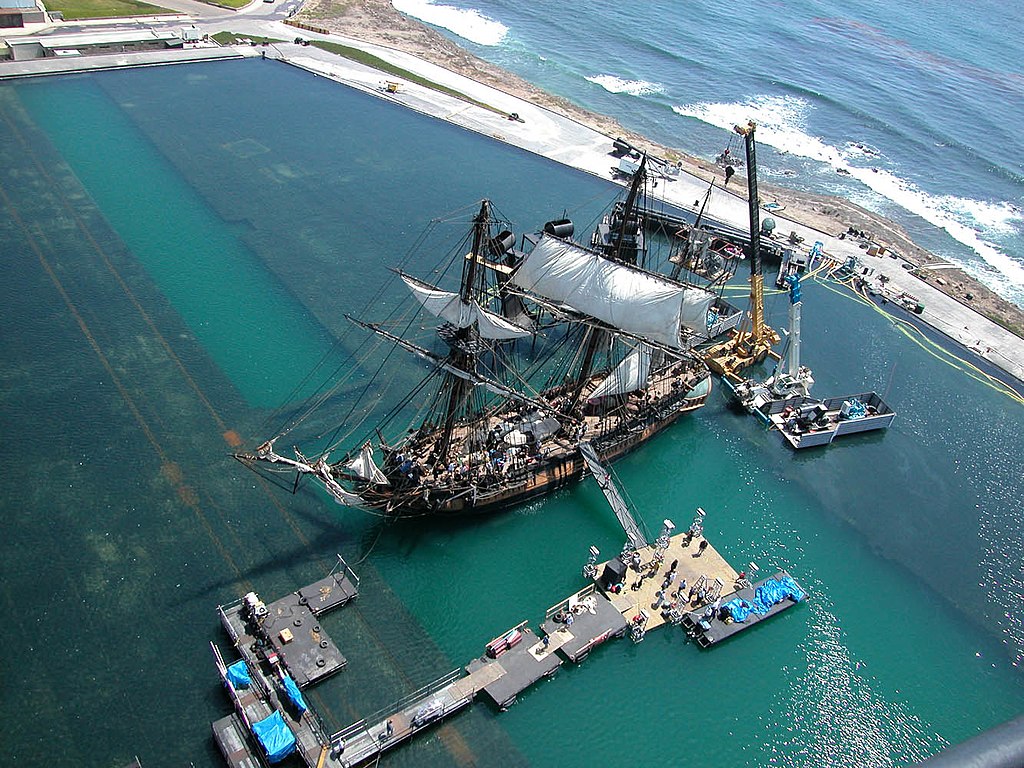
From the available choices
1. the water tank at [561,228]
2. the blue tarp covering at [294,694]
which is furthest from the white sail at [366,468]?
the water tank at [561,228]

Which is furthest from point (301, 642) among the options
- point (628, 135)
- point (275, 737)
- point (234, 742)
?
point (628, 135)

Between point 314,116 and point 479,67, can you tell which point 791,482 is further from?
point 479,67

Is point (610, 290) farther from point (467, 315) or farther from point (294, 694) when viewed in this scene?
point (294, 694)

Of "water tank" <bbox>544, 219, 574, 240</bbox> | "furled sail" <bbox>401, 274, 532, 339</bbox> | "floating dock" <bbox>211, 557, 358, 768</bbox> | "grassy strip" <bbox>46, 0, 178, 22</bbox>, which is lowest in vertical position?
"floating dock" <bbox>211, 557, 358, 768</bbox>

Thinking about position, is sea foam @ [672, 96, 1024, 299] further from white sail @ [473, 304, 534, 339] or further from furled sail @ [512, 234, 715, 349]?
white sail @ [473, 304, 534, 339]

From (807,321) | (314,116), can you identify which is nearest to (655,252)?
(807,321)

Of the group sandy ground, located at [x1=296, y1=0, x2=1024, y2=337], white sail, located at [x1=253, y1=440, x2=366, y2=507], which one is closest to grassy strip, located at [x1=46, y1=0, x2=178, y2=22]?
sandy ground, located at [x1=296, y1=0, x2=1024, y2=337]
